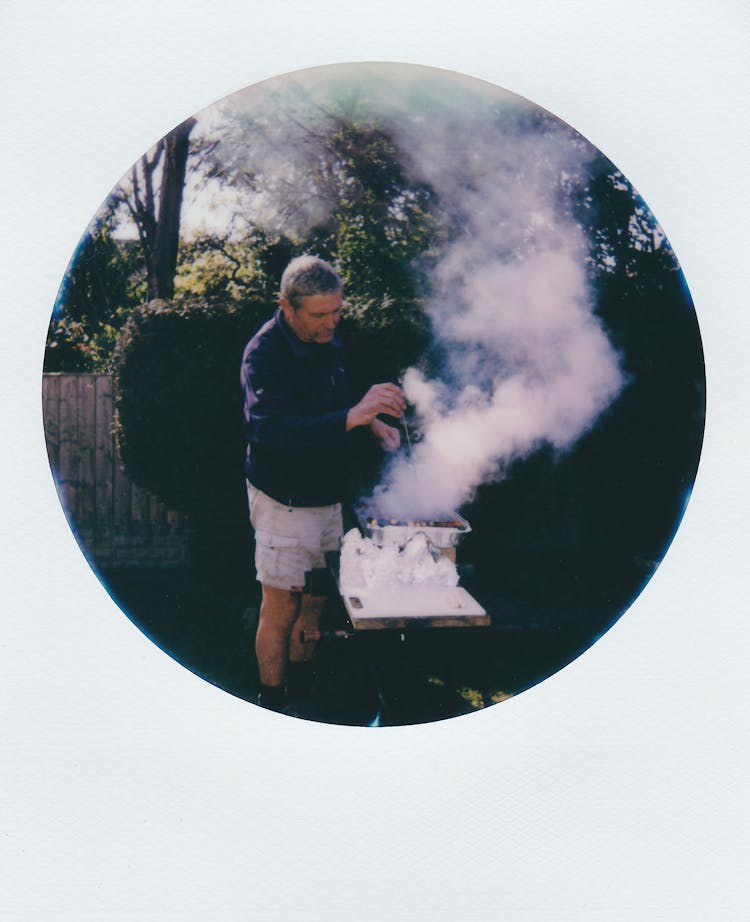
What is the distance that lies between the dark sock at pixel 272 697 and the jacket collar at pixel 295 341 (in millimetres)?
920

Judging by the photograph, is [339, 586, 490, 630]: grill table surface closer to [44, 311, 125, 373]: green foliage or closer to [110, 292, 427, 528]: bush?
[110, 292, 427, 528]: bush

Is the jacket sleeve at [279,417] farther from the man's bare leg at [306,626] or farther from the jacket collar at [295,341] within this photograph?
the man's bare leg at [306,626]

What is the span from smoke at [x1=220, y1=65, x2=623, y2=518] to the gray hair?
0.35ft

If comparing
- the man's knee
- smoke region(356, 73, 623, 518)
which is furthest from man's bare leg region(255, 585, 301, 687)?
smoke region(356, 73, 623, 518)

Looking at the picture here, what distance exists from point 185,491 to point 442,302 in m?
0.85

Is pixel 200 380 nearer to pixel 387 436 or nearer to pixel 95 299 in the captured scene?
pixel 95 299

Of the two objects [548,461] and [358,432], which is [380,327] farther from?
[548,461]

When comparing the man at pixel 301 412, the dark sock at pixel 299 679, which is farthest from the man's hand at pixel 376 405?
the dark sock at pixel 299 679

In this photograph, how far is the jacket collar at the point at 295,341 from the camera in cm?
186

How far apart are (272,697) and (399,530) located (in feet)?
1.96

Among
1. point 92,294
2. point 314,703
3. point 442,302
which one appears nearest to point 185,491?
point 92,294

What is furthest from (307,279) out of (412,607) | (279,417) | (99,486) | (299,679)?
(299,679)

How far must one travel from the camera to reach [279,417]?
6.09 feet

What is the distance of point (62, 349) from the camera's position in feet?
6.18
